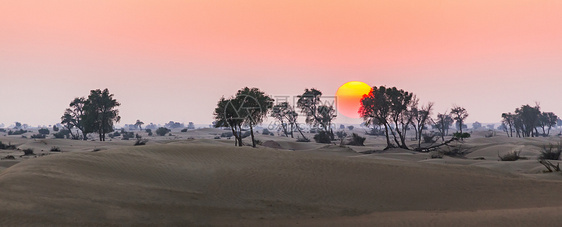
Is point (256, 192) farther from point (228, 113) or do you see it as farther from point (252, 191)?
point (228, 113)

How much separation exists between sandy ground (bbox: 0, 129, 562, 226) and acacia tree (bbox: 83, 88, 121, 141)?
169 feet

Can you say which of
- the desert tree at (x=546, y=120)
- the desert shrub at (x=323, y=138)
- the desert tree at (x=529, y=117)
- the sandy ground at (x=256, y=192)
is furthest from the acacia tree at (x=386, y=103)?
the desert tree at (x=546, y=120)

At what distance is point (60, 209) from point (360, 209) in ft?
22.0

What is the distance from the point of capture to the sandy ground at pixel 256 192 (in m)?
7.77

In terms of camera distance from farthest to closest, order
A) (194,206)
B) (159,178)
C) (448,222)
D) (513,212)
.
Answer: (159,178)
(194,206)
(513,212)
(448,222)

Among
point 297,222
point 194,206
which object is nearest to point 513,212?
point 297,222

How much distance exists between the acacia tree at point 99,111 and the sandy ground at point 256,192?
51.6 metres

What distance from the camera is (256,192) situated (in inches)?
431

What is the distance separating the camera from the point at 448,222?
7637mm

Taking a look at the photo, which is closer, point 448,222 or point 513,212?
point 448,222

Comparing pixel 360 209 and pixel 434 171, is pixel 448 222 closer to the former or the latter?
pixel 360 209

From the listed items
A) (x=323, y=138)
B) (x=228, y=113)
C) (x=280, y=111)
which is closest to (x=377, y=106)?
(x=228, y=113)

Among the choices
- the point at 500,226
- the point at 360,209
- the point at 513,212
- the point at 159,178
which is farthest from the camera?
the point at 159,178

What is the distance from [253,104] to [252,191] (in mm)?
31454
